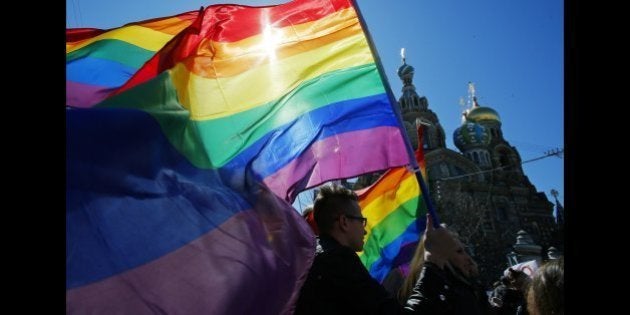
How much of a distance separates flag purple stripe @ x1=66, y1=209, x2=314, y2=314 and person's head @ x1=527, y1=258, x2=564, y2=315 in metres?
1.08

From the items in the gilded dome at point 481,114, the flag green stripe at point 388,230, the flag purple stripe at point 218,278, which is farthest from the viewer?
the gilded dome at point 481,114

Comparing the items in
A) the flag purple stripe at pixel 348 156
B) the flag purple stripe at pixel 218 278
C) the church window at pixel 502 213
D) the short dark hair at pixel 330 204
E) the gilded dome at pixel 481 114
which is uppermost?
the gilded dome at pixel 481 114

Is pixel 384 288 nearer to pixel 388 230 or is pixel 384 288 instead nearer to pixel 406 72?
pixel 388 230

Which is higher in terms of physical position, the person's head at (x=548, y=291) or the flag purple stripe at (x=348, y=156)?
the flag purple stripe at (x=348, y=156)

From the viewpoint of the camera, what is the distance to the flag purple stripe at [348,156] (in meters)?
3.05

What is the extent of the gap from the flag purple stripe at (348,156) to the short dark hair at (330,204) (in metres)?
0.25

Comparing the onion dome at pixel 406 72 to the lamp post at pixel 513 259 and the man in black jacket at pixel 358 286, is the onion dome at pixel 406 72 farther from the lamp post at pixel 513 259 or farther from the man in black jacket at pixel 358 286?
the man in black jacket at pixel 358 286

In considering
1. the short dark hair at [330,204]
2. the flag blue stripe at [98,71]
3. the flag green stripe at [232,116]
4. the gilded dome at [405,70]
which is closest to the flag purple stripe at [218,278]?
the short dark hair at [330,204]

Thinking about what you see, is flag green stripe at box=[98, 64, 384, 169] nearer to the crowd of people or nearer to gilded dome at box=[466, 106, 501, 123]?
the crowd of people

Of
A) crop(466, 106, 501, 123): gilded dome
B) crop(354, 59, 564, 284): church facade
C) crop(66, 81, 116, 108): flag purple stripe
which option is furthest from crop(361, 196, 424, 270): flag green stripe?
crop(466, 106, 501, 123): gilded dome

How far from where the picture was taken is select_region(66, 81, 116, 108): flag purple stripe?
2.45 m

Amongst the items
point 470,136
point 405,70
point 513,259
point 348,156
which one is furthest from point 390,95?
point 405,70

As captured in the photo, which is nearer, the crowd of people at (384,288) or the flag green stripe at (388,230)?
the crowd of people at (384,288)
